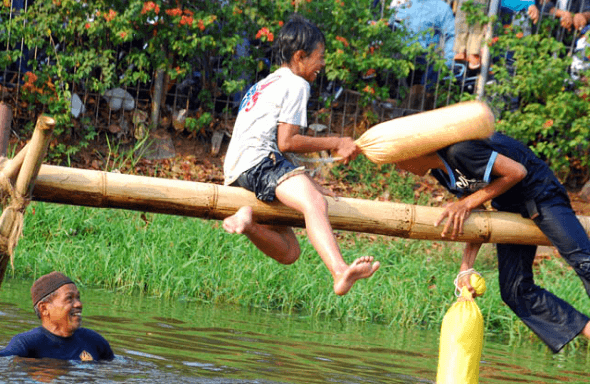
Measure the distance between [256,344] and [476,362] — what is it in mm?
3055

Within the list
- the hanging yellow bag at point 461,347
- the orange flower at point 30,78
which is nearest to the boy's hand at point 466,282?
the hanging yellow bag at point 461,347

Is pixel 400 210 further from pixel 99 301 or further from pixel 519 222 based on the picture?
pixel 99 301

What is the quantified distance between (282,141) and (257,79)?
731cm

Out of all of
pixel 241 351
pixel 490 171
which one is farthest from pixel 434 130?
pixel 241 351

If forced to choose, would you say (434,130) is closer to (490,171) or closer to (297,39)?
(490,171)

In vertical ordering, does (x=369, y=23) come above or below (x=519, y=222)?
above

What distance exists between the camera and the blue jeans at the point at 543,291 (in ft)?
17.5

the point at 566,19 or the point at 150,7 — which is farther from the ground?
the point at 566,19

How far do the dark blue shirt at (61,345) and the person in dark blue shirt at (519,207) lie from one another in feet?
7.82

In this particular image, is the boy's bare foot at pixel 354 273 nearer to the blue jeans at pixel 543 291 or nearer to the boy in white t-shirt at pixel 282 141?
the boy in white t-shirt at pixel 282 141

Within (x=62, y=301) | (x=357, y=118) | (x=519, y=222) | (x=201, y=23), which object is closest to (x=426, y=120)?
(x=519, y=222)

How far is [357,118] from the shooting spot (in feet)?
42.6

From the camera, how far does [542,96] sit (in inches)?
477

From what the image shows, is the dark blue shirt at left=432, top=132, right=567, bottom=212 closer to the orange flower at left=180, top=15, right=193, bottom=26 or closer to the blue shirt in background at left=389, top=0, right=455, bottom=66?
the orange flower at left=180, top=15, right=193, bottom=26
